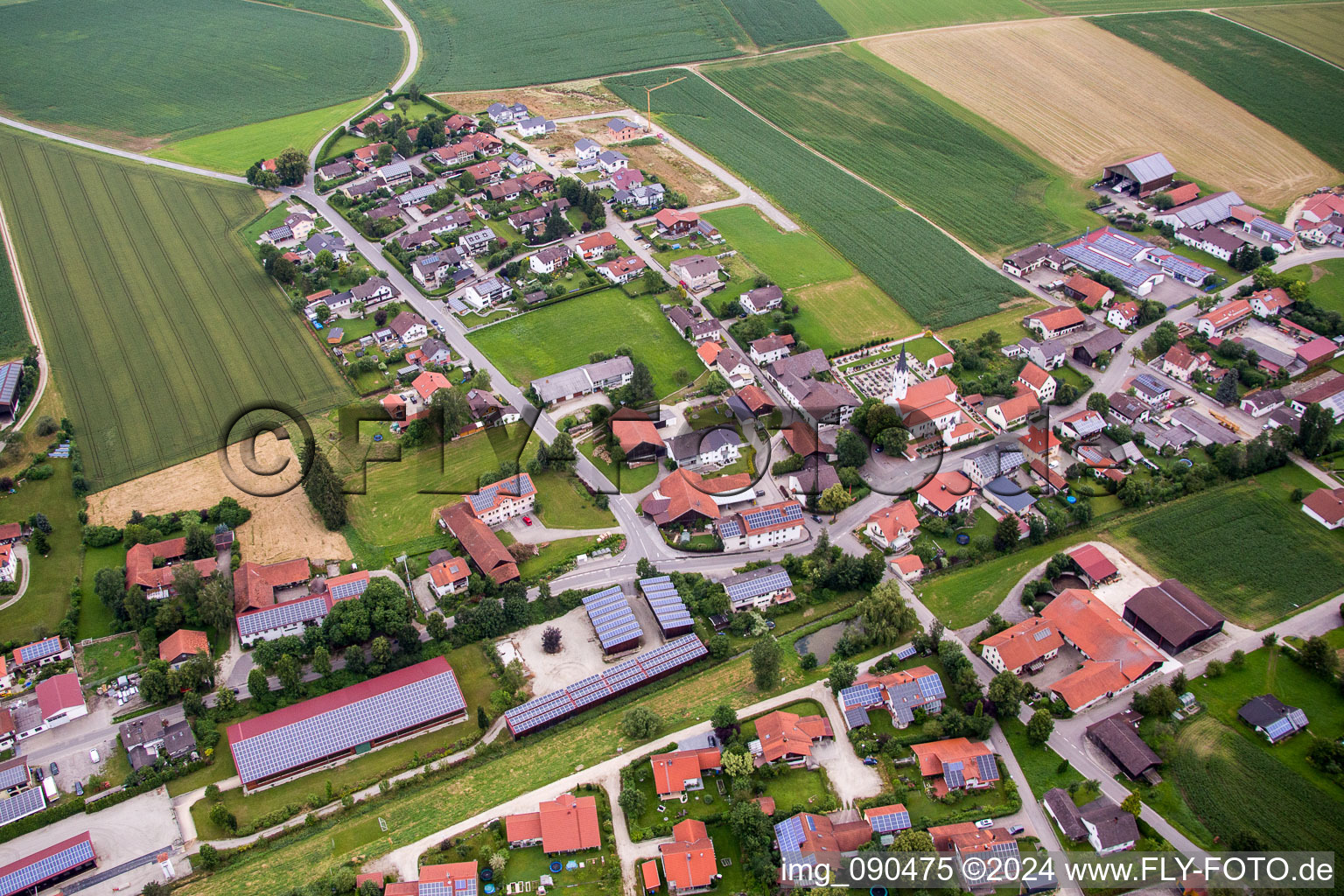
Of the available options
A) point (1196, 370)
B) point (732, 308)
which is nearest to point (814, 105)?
point (732, 308)

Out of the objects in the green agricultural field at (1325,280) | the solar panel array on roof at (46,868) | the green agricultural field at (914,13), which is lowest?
the solar panel array on roof at (46,868)

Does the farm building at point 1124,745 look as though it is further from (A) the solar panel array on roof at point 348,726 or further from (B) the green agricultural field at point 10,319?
(B) the green agricultural field at point 10,319

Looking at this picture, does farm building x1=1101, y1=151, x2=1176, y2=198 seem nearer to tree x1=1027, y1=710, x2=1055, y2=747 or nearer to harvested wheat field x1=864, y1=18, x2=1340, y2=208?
harvested wheat field x1=864, y1=18, x2=1340, y2=208

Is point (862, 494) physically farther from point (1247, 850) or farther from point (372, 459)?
point (372, 459)

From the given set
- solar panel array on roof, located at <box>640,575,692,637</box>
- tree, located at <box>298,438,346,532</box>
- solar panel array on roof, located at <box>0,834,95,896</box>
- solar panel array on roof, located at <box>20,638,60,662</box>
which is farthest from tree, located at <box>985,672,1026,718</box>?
solar panel array on roof, located at <box>20,638,60,662</box>

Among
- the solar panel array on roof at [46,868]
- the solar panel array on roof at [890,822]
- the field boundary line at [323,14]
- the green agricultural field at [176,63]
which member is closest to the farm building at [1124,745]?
the solar panel array on roof at [890,822]

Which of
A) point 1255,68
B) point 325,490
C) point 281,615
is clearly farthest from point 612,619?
point 1255,68
